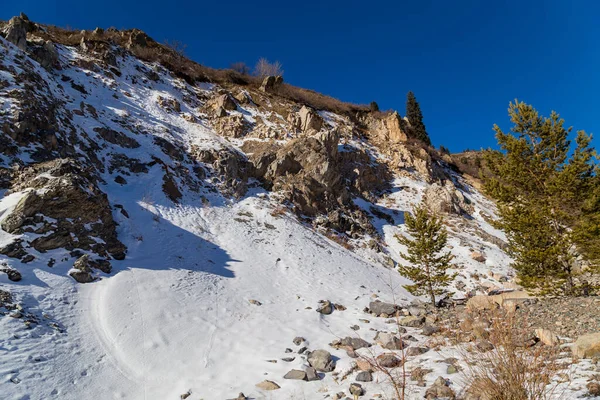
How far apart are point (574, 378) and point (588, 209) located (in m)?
11.2

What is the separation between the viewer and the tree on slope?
12422 millimetres

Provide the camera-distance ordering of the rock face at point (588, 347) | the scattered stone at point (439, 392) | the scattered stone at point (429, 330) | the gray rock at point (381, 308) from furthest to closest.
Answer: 1. the gray rock at point (381, 308)
2. the scattered stone at point (429, 330)
3. the rock face at point (588, 347)
4. the scattered stone at point (439, 392)

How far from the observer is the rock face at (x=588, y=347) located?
18.4 ft

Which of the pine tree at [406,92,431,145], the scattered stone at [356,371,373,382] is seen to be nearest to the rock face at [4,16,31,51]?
the scattered stone at [356,371,373,382]

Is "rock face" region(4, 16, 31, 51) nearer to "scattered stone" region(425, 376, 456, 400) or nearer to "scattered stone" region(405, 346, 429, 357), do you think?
"scattered stone" region(405, 346, 429, 357)

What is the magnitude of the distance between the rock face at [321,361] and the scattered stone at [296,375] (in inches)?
22.1

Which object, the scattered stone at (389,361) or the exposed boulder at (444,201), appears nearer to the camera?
the scattered stone at (389,361)

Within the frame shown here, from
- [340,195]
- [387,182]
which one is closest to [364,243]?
[340,195]

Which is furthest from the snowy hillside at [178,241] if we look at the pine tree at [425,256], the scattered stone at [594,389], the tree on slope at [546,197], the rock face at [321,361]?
the tree on slope at [546,197]

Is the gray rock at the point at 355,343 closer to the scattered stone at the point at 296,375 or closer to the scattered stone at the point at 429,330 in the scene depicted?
the scattered stone at the point at 429,330

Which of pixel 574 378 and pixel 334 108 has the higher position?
pixel 334 108

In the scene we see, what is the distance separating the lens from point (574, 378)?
4.75 metres

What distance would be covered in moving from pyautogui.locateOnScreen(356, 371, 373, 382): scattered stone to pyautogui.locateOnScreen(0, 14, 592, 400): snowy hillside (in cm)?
16

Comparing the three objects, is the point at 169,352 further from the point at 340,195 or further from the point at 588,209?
the point at 340,195
